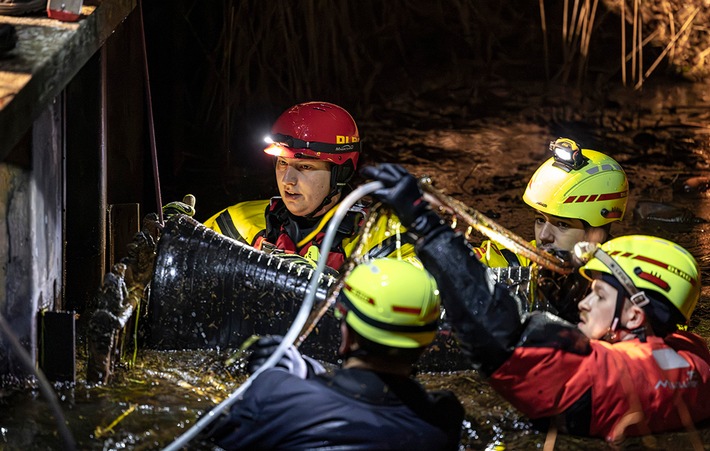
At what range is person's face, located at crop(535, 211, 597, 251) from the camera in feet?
20.3

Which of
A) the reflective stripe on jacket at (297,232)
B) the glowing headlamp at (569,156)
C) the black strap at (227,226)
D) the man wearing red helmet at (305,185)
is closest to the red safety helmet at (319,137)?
the man wearing red helmet at (305,185)

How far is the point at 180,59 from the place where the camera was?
10.3 meters

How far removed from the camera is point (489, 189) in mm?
11062

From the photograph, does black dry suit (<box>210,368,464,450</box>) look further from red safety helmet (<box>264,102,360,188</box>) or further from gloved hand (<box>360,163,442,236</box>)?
red safety helmet (<box>264,102,360,188</box>)

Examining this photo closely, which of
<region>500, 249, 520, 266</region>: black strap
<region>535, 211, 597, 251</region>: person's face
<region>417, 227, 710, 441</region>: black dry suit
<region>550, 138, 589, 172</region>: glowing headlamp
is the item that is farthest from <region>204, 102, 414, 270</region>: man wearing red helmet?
<region>417, 227, 710, 441</region>: black dry suit

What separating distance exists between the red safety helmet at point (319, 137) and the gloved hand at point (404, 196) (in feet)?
7.42

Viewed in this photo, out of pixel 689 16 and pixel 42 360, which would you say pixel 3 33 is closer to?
pixel 42 360

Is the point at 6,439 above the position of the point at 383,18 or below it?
below

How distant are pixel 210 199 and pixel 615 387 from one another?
256 inches

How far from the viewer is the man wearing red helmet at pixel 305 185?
6.49m

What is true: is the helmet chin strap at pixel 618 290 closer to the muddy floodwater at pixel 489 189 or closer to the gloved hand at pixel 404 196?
the muddy floodwater at pixel 489 189

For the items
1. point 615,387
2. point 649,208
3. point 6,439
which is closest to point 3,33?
point 6,439

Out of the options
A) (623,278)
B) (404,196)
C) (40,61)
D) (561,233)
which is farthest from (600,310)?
(40,61)

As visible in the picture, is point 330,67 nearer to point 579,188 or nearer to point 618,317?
point 579,188
